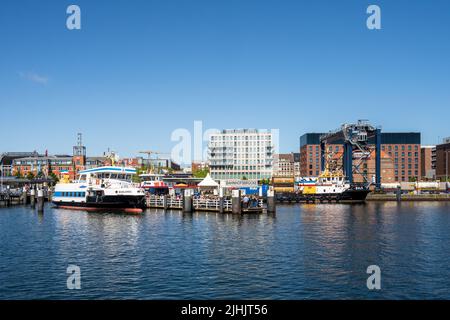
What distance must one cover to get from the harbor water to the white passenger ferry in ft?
56.2

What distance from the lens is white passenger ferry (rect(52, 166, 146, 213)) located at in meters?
78.9

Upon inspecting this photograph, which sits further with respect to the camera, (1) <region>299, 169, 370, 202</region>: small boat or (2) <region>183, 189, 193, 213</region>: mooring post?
(1) <region>299, 169, 370, 202</region>: small boat

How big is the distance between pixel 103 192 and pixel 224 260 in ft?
167

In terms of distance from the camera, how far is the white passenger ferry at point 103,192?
7888cm

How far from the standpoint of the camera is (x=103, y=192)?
8225 cm

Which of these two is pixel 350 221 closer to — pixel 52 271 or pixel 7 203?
pixel 52 271

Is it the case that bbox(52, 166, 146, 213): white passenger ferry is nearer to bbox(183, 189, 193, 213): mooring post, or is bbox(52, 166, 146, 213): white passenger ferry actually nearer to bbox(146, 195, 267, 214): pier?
bbox(183, 189, 193, 213): mooring post

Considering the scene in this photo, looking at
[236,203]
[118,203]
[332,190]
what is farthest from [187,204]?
[332,190]
